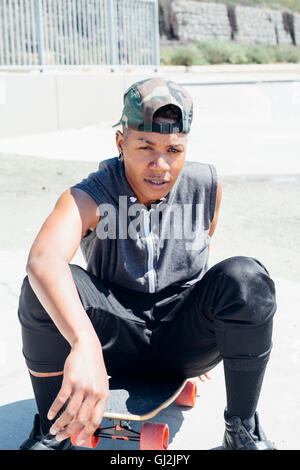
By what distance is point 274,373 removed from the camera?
2736mm

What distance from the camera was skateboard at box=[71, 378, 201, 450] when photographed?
2006 mm

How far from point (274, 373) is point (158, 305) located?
864 millimetres

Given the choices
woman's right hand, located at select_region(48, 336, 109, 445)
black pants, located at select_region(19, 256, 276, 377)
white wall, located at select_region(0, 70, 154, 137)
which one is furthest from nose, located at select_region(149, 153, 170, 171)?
white wall, located at select_region(0, 70, 154, 137)

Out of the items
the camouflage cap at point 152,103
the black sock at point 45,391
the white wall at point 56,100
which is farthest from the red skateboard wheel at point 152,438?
the white wall at point 56,100

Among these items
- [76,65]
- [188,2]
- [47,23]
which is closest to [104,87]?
[76,65]

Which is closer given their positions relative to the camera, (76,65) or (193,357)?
(193,357)

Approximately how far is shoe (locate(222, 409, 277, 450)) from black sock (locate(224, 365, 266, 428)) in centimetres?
2

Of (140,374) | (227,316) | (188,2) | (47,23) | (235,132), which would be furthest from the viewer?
(188,2)

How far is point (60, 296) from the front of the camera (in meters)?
1.79

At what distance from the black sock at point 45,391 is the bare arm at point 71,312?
0.97ft

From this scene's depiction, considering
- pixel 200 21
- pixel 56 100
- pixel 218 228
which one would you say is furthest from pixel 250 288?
pixel 200 21

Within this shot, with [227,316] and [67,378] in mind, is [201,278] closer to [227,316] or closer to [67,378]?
[227,316]

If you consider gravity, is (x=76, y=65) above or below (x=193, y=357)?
above

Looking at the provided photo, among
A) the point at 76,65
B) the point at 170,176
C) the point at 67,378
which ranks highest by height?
the point at 76,65
